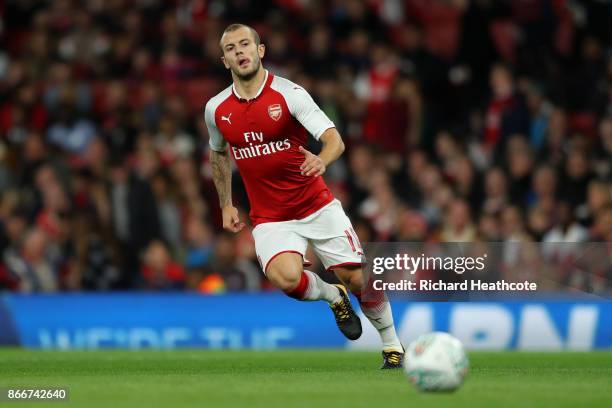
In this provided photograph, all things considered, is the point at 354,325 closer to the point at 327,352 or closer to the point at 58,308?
the point at 327,352

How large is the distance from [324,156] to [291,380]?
1508 millimetres

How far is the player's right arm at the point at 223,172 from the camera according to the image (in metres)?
10.3

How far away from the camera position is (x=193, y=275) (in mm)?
16234

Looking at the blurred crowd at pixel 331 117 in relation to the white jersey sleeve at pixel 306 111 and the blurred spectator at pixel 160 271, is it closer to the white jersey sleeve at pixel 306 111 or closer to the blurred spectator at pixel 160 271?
the blurred spectator at pixel 160 271

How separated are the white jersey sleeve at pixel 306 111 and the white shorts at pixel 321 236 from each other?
0.72 m

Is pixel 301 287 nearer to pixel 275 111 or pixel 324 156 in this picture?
pixel 324 156

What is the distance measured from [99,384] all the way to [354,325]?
6.32ft

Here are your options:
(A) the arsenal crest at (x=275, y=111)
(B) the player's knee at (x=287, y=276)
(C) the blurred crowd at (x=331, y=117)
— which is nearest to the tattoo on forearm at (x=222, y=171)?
(A) the arsenal crest at (x=275, y=111)

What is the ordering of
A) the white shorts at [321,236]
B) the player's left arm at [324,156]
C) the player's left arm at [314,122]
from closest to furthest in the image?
1. the player's left arm at [324,156]
2. the player's left arm at [314,122]
3. the white shorts at [321,236]

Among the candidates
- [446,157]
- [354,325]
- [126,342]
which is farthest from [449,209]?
[354,325]

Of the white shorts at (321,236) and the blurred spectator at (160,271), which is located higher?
the white shorts at (321,236)

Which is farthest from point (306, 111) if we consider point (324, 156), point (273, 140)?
point (324, 156)

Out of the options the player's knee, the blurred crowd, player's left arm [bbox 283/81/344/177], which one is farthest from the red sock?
the blurred crowd

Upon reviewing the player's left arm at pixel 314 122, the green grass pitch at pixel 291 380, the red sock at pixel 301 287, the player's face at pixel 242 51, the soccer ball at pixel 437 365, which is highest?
the player's face at pixel 242 51
